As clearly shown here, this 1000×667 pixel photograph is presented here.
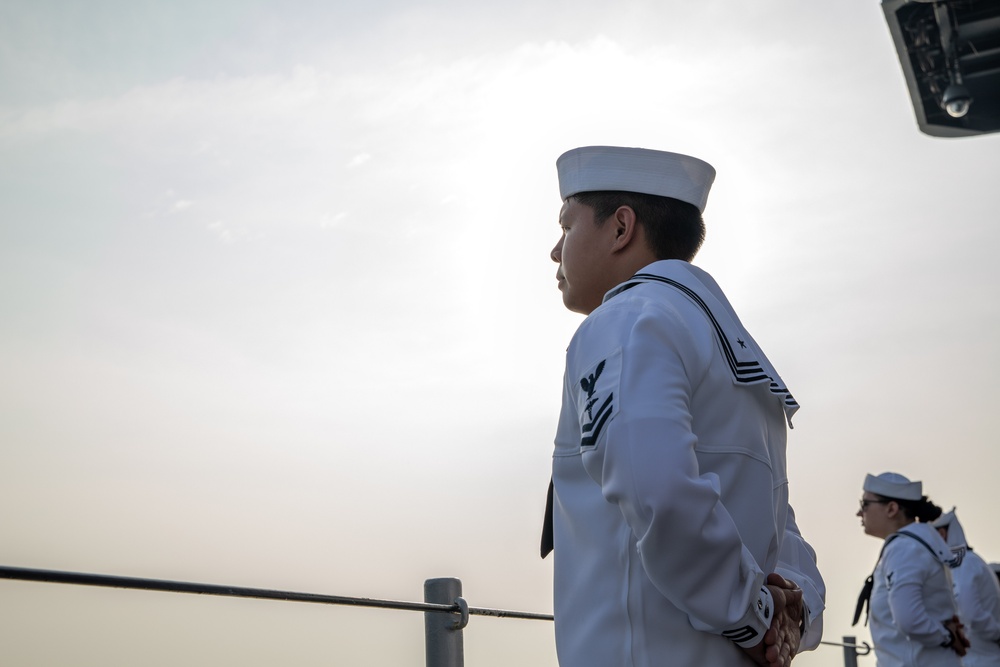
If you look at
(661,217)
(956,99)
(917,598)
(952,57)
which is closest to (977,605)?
(917,598)

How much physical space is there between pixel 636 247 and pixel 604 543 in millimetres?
568

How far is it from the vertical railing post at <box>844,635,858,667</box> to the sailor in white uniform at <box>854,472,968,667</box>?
2325 millimetres

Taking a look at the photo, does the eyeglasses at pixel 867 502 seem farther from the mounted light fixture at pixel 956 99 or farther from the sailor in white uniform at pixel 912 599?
the mounted light fixture at pixel 956 99

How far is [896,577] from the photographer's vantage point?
5.20m

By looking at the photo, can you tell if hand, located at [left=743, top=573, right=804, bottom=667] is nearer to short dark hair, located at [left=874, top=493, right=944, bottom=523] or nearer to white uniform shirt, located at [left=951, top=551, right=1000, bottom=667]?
short dark hair, located at [left=874, top=493, right=944, bottom=523]

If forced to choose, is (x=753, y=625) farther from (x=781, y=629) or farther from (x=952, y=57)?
(x=952, y=57)

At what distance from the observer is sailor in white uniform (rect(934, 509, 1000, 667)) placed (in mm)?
6133

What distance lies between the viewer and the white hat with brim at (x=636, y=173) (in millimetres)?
1832

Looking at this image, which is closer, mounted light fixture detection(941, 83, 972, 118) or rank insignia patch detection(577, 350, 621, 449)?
rank insignia patch detection(577, 350, 621, 449)

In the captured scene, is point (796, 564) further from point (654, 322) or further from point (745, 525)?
point (654, 322)

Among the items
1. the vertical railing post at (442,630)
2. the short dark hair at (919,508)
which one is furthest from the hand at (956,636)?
the vertical railing post at (442,630)

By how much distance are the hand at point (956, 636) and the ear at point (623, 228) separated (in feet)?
14.3

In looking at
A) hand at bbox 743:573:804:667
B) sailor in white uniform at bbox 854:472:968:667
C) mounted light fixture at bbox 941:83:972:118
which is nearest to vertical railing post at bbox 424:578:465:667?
hand at bbox 743:573:804:667

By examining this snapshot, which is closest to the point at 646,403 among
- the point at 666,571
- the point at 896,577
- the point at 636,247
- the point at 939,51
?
the point at 666,571
